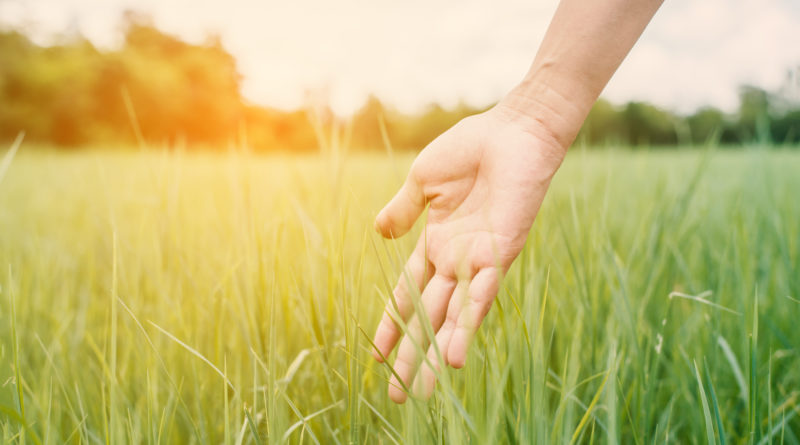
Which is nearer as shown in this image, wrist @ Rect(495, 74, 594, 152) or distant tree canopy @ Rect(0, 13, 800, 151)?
wrist @ Rect(495, 74, 594, 152)

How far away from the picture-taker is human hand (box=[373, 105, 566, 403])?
71 centimetres

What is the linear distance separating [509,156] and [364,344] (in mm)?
404

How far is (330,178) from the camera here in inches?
32.8

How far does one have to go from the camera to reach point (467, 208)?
85 centimetres

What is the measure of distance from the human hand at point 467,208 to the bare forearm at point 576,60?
22mm

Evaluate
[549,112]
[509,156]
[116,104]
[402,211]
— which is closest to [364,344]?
[402,211]

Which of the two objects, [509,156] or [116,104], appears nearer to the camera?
[509,156]

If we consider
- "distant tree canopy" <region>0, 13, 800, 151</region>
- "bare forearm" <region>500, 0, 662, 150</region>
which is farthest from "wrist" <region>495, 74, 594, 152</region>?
"distant tree canopy" <region>0, 13, 800, 151</region>

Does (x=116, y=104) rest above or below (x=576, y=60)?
above

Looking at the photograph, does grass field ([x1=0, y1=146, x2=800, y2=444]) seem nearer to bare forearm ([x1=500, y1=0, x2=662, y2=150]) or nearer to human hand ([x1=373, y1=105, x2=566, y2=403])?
human hand ([x1=373, y1=105, x2=566, y2=403])

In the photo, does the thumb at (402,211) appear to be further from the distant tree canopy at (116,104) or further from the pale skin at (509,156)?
the distant tree canopy at (116,104)

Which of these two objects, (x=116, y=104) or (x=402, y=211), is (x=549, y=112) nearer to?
(x=402, y=211)

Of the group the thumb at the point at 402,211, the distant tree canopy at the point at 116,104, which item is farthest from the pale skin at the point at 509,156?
the distant tree canopy at the point at 116,104

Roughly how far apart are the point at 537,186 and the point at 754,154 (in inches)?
48.5
